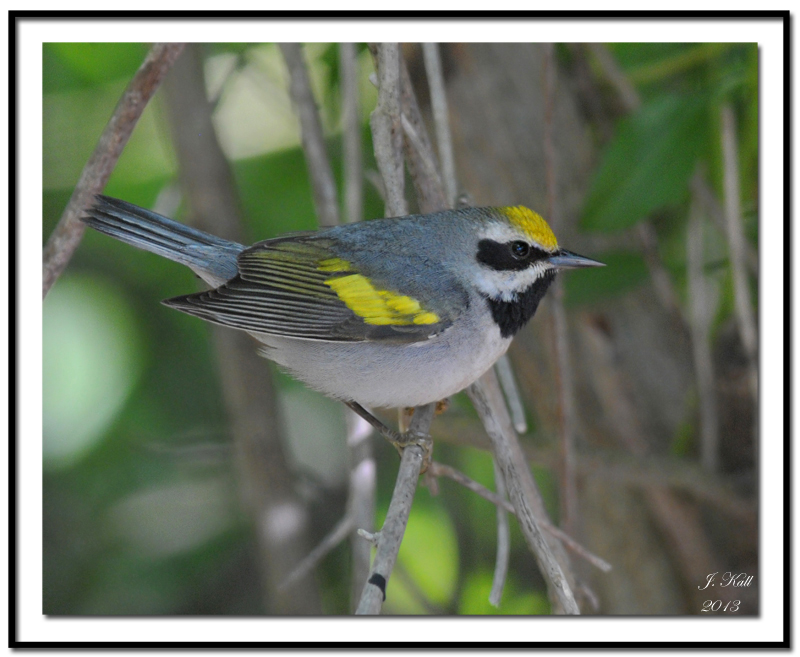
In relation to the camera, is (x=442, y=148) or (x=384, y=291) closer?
(x=384, y=291)

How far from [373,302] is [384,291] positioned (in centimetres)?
5

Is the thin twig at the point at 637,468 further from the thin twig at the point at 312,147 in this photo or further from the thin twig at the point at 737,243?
the thin twig at the point at 312,147

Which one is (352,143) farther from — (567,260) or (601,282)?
(601,282)

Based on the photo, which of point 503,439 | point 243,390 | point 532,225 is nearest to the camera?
point 503,439

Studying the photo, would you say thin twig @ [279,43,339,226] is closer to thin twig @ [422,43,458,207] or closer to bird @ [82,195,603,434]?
bird @ [82,195,603,434]

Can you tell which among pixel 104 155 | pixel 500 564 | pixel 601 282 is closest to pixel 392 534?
pixel 500 564

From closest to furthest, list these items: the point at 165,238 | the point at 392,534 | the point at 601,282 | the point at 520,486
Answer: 1. the point at 392,534
2. the point at 520,486
3. the point at 165,238
4. the point at 601,282

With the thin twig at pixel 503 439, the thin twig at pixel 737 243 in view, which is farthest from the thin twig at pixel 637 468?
the thin twig at pixel 503 439

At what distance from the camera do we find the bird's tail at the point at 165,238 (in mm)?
2264

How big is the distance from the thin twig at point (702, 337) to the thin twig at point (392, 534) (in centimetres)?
138

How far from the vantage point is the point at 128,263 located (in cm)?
340

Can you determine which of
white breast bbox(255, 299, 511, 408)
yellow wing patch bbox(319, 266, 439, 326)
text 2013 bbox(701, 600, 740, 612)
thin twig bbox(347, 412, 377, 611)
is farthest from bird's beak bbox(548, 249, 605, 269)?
text 2013 bbox(701, 600, 740, 612)

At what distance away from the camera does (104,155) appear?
224 cm
